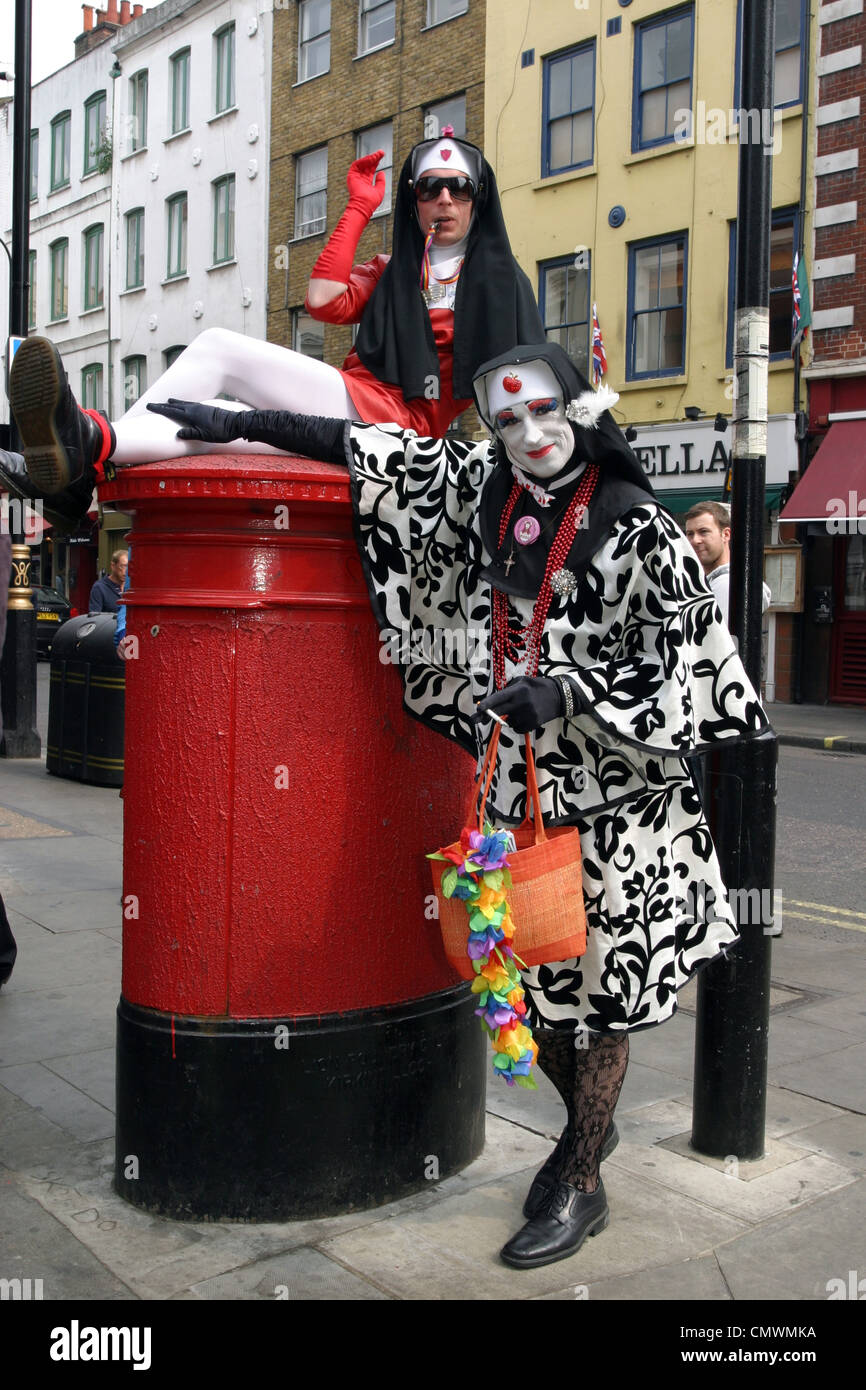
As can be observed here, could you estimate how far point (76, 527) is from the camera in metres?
3.24

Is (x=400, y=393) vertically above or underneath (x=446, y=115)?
underneath

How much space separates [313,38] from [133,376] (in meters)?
9.11

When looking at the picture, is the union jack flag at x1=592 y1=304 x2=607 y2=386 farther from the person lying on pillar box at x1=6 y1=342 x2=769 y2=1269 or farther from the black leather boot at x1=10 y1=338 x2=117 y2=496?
the black leather boot at x1=10 y1=338 x2=117 y2=496

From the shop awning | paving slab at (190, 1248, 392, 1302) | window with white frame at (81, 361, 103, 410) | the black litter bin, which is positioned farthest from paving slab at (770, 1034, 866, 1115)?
window with white frame at (81, 361, 103, 410)

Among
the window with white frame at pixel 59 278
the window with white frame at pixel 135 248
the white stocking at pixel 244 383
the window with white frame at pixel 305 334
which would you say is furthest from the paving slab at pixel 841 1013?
the window with white frame at pixel 59 278

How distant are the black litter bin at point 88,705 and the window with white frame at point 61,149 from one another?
2765 cm

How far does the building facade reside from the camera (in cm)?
Result: 1756

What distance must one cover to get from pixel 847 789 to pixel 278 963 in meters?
8.64

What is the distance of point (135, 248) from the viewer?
1214 inches

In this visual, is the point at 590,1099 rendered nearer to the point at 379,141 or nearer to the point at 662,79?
the point at 662,79

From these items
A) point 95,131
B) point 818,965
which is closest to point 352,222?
point 818,965

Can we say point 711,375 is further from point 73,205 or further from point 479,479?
point 73,205
